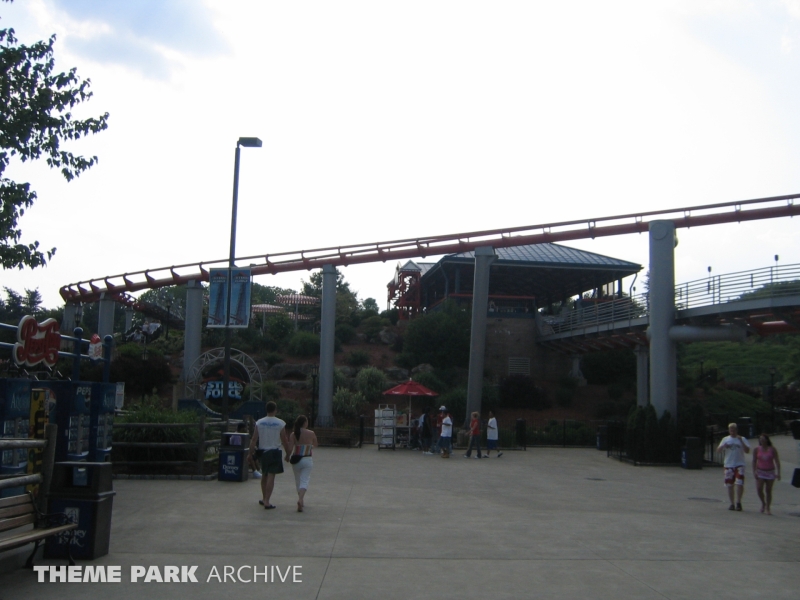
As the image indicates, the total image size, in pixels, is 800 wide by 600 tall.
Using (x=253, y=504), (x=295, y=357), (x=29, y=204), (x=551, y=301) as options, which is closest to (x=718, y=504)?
(x=253, y=504)

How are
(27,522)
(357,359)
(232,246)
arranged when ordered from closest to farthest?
(27,522) → (232,246) → (357,359)

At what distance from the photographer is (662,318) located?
27547 millimetres

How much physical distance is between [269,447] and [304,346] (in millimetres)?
37519

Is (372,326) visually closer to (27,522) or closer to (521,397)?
(521,397)

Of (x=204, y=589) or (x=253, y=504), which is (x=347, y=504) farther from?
→ (x=204, y=589)

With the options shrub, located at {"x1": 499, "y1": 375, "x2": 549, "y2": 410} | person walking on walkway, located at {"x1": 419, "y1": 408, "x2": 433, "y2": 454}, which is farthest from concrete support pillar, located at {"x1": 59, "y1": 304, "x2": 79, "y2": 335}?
person walking on walkway, located at {"x1": 419, "y1": 408, "x2": 433, "y2": 454}

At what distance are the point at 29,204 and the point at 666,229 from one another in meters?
22.6

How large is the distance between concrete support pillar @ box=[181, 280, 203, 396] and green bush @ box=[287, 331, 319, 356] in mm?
9696

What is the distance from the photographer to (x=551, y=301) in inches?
2208

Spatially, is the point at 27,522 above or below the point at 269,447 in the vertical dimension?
below

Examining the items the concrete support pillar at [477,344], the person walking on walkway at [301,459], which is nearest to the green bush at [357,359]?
the concrete support pillar at [477,344]

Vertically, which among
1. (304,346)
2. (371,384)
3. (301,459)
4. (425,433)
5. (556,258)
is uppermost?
(556,258)

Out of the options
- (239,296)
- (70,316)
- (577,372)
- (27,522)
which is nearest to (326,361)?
(239,296)

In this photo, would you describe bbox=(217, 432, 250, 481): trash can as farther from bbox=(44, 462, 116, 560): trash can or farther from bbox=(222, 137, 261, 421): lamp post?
bbox=(44, 462, 116, 560): trash can
